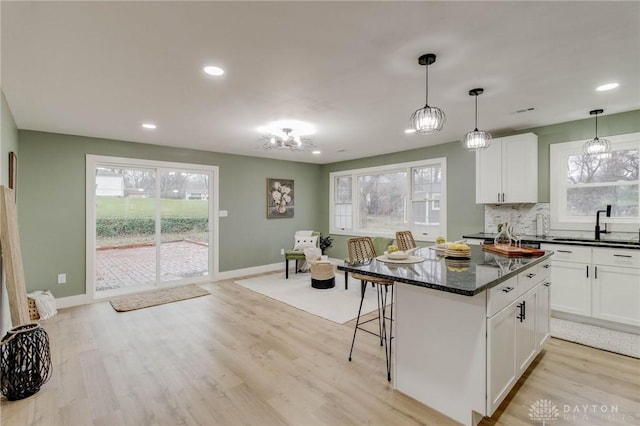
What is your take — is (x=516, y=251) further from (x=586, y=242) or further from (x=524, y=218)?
(x=524, y=218)

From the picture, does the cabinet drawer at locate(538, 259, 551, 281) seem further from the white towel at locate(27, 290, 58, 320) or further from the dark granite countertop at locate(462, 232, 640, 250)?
the white towel at locate(27, 290, 58, 320)

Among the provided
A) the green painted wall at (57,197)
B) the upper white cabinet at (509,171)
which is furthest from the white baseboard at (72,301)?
the upper white cabinet at (509,171)

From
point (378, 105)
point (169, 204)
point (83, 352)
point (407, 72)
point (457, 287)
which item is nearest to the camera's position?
point (457, 287)

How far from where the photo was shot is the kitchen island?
182 centimetres

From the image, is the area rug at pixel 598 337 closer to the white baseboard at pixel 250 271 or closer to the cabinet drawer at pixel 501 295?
the cabinet drawer at pixel 501 295

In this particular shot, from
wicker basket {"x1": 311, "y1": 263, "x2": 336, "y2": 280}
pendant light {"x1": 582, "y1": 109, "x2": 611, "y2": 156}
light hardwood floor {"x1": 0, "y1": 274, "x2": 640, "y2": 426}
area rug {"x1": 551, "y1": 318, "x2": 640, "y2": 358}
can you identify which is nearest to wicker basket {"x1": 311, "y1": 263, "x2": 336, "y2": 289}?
wicker basket {"x1": 311, "y1": 263, "x2": 336, "y2": 280}

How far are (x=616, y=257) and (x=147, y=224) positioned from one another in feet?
21.3

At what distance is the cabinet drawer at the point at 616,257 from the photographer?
315cm

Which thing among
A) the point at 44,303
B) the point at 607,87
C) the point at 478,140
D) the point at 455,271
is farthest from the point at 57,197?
the point at 607,87

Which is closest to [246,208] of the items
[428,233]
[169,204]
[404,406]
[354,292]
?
[169,204]

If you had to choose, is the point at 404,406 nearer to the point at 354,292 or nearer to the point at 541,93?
the point at 354,292

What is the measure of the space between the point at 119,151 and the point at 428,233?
5.49 metres

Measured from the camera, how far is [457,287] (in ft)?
5.48

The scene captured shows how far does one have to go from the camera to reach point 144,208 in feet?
16.9
